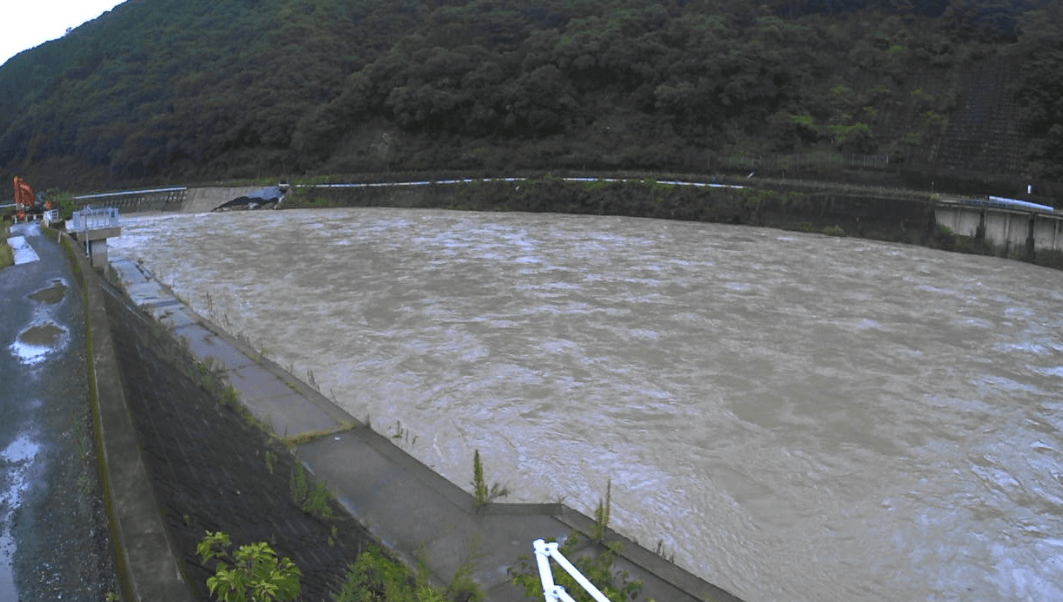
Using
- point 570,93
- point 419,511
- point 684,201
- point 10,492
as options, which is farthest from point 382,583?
point 570,93

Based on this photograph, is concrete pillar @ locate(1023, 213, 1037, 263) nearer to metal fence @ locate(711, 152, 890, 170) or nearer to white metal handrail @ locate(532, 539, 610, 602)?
metal fence @ locate(711, 152, 890, 170)

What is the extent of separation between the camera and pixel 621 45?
4078cm

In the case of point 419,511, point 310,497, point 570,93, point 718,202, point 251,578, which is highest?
point 570,93

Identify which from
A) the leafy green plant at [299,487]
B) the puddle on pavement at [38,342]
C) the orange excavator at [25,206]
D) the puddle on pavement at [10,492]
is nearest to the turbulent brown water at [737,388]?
the leafy green plant at [299,487]

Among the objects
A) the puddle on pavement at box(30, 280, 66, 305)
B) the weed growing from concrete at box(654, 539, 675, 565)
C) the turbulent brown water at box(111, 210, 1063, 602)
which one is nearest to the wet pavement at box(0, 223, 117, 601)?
the puddle on pavement at box(30, 280, 66, 305)

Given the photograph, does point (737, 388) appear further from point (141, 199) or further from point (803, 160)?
point (141, 199)

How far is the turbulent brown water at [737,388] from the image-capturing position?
707 centimetres

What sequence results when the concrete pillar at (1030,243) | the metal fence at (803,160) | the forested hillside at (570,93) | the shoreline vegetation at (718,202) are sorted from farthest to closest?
the forested hillside at (570,93)
the metal fence at (803,160)
the shoreline vegetation at (718,202)
the concrete pillar at (1030,243)

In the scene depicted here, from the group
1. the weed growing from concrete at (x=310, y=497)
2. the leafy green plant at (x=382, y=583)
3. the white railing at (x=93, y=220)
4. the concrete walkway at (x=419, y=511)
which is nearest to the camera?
the leafy green plant at (x=382, y=583)

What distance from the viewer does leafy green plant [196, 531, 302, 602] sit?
387 cm

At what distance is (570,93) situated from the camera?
41156 millimetres

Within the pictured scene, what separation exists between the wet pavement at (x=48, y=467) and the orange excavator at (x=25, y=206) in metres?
17.9

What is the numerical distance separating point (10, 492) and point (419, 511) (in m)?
3.05

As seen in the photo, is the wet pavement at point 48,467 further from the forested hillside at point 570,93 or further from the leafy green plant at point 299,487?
the forested hillside at point 570,93
